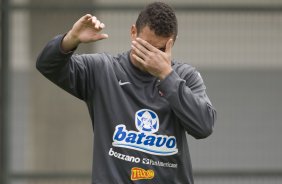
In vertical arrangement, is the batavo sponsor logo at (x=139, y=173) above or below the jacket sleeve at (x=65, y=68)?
below

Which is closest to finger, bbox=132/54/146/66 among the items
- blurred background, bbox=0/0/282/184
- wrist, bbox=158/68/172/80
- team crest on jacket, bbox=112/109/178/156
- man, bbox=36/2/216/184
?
man, bbox=36/2/216/184

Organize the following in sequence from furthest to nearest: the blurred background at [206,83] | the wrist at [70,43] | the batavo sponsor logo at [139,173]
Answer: the blurred background at [206,83], the batavo sponsor logo at [139,173], the wrist at [70,43]

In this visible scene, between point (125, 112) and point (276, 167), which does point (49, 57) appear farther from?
point (276, 167)

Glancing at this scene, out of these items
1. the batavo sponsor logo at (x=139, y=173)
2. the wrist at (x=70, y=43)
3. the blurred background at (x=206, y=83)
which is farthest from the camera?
the blurred background at (x=206, y=83)

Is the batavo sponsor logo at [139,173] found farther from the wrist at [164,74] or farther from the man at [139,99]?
the wrist at [164,74]

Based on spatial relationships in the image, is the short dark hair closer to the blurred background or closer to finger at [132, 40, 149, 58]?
finger at [132, 40, 149, 58]

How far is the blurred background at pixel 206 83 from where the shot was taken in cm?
822

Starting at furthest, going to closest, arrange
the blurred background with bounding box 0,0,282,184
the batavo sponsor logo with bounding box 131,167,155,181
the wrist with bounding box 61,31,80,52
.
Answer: the blurred background with bounding box 0,0,282,184, the batavo sponsor logo with bounding box 131,167,155,181, the wrist with bounding box 61,31,80,52

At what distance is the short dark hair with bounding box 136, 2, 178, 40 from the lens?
460cm

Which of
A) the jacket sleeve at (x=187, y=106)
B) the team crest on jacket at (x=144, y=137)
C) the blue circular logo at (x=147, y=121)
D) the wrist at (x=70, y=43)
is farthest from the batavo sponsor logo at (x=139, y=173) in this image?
the wrist at (x=70, y=43)

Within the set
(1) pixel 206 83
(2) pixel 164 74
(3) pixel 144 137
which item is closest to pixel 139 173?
(3) pixel 144 137

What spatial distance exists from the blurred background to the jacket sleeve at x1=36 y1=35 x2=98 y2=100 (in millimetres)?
3398

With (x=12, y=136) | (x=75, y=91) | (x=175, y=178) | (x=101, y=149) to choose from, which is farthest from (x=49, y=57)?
(x=12, y=136)

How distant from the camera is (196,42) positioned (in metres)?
8.46
